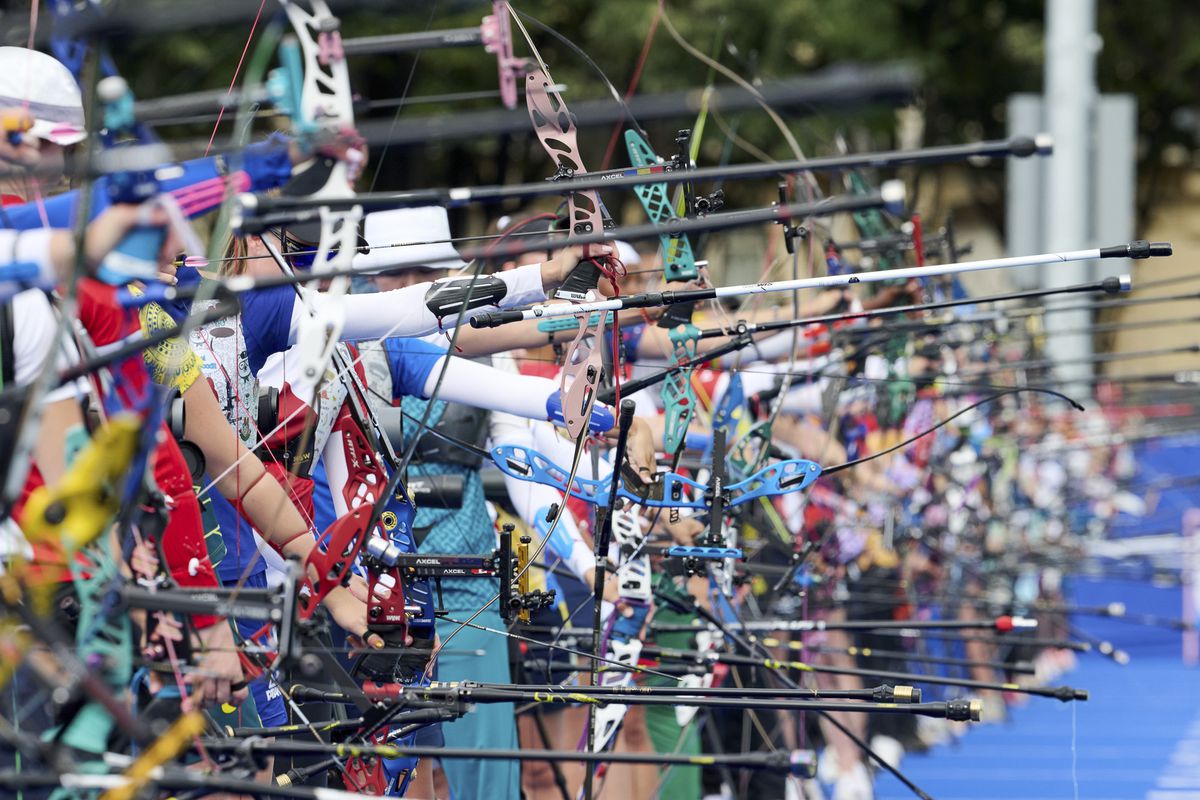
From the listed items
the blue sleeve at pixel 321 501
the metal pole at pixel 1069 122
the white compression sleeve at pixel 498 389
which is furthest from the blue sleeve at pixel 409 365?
the metal pole at pixel 1069 122

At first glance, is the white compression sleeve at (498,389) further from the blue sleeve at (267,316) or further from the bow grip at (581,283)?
the blue sleeve at (267,316)

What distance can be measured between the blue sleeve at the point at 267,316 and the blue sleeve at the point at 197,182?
1033 mm

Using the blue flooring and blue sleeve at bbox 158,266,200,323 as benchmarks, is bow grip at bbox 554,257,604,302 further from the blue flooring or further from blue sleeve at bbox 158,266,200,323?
the blue flooring

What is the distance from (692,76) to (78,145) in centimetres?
1235

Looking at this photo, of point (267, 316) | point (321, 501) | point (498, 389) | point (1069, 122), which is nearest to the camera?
point (267, 316)

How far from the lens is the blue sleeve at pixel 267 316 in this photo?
3.70m

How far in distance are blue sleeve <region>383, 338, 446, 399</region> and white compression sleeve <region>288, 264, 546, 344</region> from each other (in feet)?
2.24

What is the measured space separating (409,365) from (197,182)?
1823 mm

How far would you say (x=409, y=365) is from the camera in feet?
14.2

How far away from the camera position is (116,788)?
237 centimetres

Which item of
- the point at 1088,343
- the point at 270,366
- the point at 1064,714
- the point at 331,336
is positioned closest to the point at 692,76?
the point at 1088,343

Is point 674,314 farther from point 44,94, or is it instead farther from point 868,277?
point 44,94

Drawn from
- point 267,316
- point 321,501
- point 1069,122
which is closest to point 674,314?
point 321,501

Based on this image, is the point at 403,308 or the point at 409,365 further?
the point at 409,365
